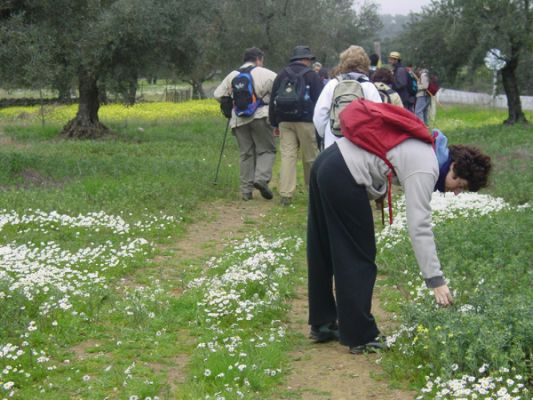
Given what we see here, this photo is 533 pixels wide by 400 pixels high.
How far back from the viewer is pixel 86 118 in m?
22.4

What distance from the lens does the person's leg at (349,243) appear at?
554 centimetres

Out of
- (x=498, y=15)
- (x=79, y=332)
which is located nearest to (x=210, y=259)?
(x=79, y=332)

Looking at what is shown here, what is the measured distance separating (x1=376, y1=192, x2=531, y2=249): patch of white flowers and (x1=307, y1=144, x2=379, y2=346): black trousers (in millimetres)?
3366

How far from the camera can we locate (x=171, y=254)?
931 centimetres

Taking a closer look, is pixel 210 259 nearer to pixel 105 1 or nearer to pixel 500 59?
pixel 105 1

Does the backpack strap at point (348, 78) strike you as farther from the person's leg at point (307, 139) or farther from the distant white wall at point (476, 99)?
the distant white wall at point (476, 99)

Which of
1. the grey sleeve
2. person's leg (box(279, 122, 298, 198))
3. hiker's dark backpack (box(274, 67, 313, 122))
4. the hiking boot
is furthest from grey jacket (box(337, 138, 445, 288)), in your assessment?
the hiking boot

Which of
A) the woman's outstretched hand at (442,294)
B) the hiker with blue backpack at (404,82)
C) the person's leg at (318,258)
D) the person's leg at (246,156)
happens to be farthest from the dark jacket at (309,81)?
the woman's outstretched hand at (442,294)

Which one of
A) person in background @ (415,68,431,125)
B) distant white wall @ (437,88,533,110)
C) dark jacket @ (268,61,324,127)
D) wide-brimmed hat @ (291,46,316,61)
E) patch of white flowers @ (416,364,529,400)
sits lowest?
patch of white flowers @ (416,364,529,400)

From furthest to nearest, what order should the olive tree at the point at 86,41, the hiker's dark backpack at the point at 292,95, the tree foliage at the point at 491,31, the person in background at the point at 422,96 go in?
the tree foliage at the point at 491,31, the person in background at the point at 422,96, the olive tree at the point at 86,41, the hiker's dark backpack at the point at 292,95

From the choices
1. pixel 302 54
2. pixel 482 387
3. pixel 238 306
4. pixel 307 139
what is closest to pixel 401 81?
pixel 307 139

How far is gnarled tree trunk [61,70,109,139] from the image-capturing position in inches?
870

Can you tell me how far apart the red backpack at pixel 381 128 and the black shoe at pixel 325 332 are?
1.42 m

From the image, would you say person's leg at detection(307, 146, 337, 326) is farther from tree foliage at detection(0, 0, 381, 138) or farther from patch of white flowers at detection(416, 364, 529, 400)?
tree foliage at detection(0, 0, 381, 138)
